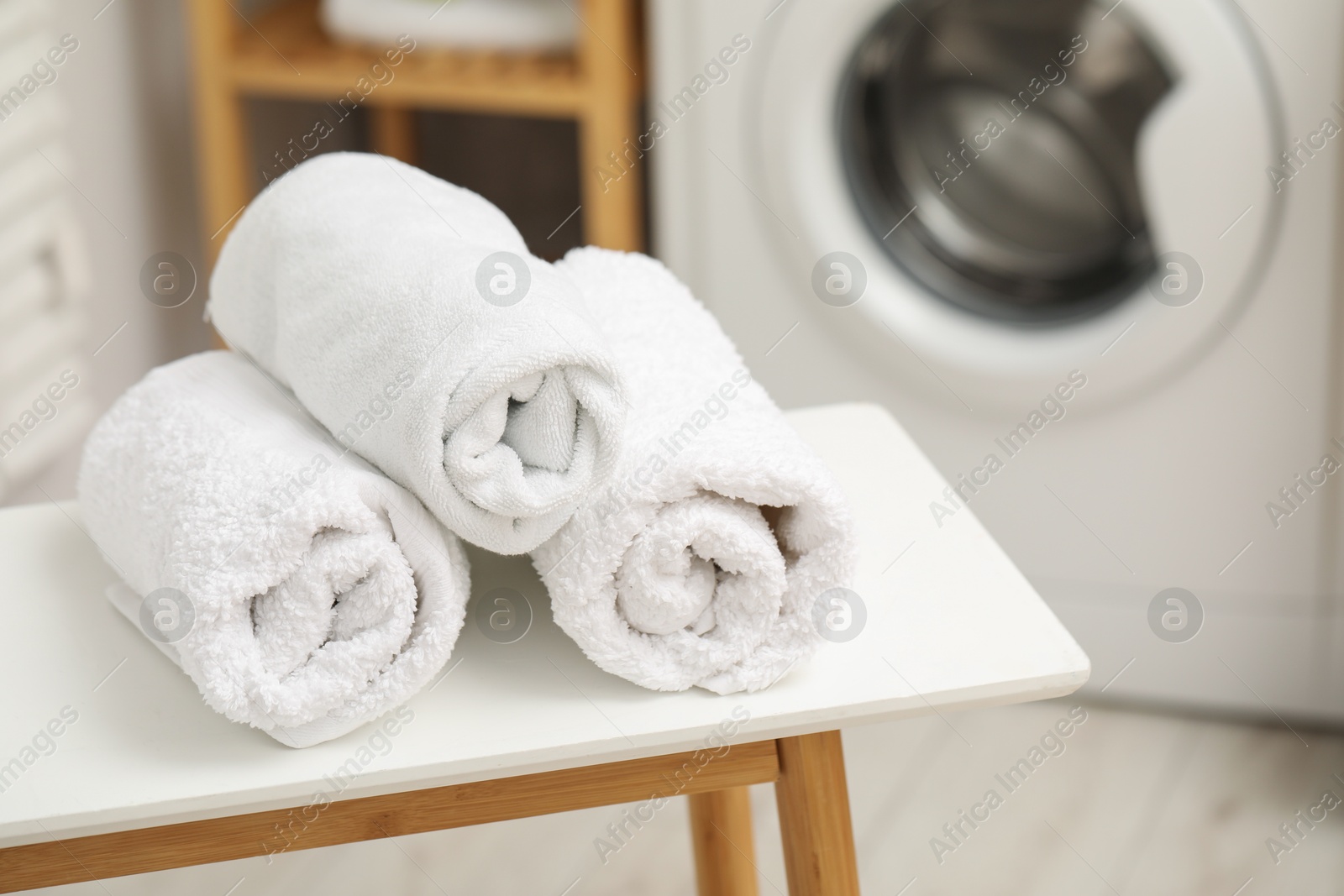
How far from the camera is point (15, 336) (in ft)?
4.16

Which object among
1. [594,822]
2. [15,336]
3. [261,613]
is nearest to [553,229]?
[15,336]

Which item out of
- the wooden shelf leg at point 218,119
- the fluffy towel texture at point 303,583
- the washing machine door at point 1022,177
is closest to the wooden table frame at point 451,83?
the wooden shelf leg at point 218,119

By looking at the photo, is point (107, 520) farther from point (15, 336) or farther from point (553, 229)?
point (553, 229)

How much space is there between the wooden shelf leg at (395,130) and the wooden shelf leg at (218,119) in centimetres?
30

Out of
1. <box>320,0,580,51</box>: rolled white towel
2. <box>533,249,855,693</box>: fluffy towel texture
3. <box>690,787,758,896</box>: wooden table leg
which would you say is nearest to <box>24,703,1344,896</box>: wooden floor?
<box>690,787,758,896</box>: wooden table leg

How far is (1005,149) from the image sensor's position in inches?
48.2

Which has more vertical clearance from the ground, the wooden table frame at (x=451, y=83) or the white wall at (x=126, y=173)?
the wooden table frame at (x=451, y=83)

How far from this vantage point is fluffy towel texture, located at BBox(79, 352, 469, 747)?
515 millimetres

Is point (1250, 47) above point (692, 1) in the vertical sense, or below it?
above

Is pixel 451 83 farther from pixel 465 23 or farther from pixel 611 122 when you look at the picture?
pixel 611 122

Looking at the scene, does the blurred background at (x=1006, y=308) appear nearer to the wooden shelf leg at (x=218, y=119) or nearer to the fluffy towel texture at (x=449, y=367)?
the wooden shelf leg at (x=218, y=119)

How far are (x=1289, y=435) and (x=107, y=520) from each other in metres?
1.01

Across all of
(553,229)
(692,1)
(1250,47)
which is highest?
(1250,47)

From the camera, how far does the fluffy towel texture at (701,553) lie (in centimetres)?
54
